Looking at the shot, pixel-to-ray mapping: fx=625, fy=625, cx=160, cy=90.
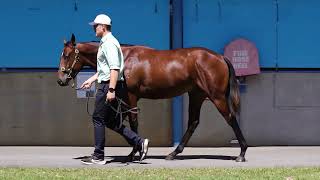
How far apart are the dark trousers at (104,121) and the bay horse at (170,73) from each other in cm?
36

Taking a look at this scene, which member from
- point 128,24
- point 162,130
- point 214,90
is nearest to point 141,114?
point 162,130

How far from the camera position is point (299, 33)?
1187 cm

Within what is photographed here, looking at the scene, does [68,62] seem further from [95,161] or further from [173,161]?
[173,161]

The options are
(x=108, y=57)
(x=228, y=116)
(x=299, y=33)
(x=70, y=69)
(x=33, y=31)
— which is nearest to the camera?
(x=108, y=57)

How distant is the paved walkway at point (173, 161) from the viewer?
9461 mm

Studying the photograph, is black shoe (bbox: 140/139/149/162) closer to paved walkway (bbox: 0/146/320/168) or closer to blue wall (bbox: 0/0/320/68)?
paved walkway (bbox: 0/146/320/168)

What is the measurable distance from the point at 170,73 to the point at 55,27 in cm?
304

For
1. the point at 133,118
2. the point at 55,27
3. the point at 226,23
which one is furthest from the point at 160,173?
the point at 55,27

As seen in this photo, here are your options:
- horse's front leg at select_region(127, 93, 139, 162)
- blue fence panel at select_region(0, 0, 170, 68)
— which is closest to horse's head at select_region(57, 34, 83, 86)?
horse's front leg at select_region(127, 93, 139, 162)

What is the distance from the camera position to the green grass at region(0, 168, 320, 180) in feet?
26.8

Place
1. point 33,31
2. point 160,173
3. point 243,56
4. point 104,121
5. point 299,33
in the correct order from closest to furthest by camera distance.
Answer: point 160,173 → point 104,121 → point 243,56 → point 33,31 → point 299,33

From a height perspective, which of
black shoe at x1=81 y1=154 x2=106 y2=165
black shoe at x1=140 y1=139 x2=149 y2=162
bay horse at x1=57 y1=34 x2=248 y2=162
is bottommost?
black shoe at x1=81 y1=154 x2=106 y2=165

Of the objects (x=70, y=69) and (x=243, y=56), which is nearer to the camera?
(x=70, y=69)

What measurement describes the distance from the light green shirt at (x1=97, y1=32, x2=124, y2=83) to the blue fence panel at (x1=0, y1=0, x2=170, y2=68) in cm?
269
